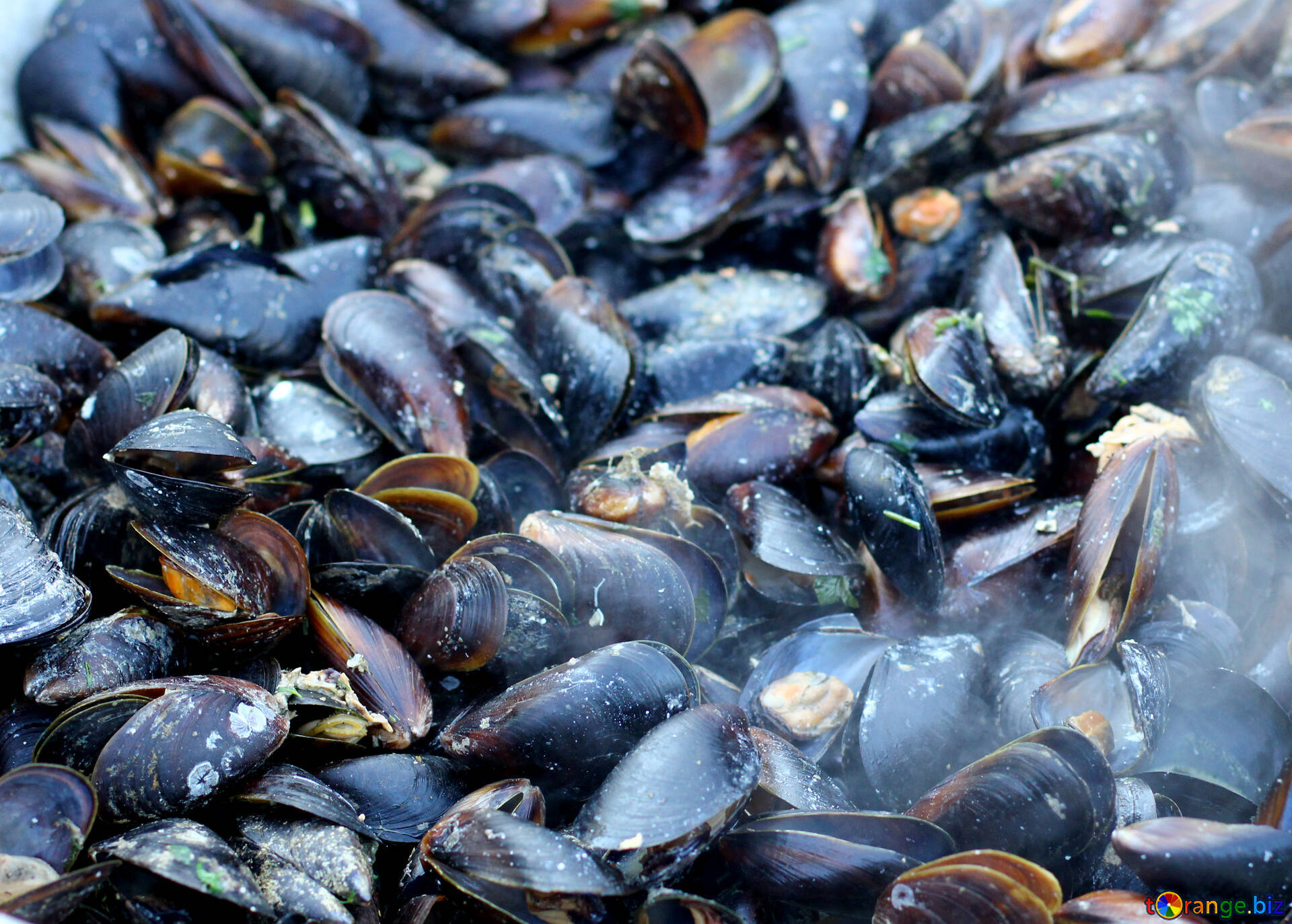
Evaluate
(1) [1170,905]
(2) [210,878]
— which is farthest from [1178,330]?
(2) [210,878]

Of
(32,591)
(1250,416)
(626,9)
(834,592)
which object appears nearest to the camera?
(32,591)

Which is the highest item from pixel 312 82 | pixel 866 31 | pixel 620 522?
pixel 312 82

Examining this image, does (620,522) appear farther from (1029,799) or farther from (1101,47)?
(1101,47)

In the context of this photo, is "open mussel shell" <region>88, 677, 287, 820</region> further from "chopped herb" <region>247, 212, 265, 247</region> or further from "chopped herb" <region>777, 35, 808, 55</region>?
"chopped herb" <region>777, 35, 808, 55</region>

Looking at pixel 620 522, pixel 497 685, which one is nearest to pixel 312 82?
pixel 620 522

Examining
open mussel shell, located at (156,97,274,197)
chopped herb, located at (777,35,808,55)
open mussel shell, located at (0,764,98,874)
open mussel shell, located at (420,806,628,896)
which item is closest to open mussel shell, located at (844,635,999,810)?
open mussel shell, located at (420,806,628,896)

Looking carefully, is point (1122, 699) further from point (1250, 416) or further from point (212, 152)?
point (212, 152)
